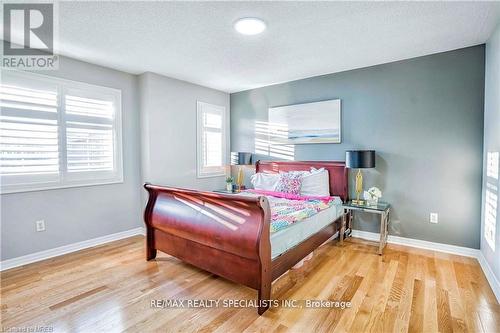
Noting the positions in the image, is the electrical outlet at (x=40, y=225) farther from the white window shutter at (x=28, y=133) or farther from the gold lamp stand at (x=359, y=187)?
the gold lamp stand at (x=359, y=187)

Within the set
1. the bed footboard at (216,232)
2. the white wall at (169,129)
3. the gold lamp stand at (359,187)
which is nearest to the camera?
the bed footboard at (216,232)

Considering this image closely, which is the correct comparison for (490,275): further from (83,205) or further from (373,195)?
(83,205)

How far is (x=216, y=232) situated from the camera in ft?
7.47

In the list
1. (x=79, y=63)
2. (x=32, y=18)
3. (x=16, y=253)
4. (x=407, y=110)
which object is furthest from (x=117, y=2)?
(x=407, y=110)

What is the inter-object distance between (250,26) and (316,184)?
2255mm

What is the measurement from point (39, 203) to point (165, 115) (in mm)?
1979

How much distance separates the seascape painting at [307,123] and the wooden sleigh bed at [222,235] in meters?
1.52

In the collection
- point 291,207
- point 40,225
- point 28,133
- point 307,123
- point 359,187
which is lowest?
point 40,225

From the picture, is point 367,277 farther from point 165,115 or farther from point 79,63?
point 79,63

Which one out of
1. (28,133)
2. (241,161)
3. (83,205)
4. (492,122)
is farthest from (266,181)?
(28,133)

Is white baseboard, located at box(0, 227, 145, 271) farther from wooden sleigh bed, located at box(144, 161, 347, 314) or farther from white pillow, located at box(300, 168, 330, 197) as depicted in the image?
white pillow, located at box(300, 168, 330, 197)

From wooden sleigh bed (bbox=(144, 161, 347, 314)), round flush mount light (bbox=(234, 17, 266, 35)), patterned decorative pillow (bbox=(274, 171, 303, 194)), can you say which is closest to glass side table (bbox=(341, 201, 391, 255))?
wooden sleigh bed (bbox=(144, 161, 347, 314))
